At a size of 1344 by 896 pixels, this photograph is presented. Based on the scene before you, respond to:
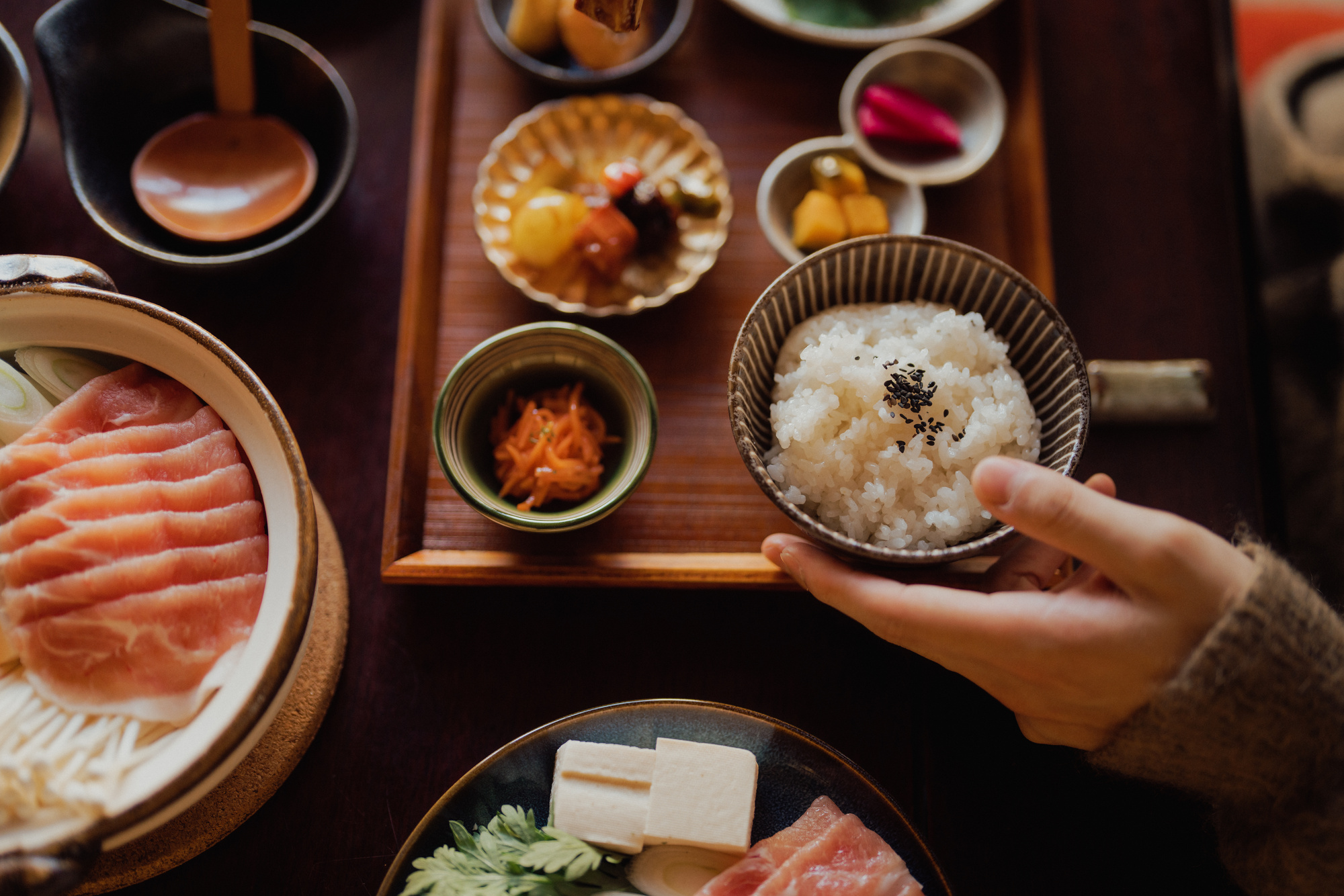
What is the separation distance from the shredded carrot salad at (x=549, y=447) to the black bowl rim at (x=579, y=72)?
0.76 metres

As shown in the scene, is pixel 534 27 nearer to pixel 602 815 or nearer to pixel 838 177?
pixel 838 177

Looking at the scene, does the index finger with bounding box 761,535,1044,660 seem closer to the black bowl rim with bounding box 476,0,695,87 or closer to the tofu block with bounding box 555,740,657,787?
the tofu block with bounding box 555,740,657,787

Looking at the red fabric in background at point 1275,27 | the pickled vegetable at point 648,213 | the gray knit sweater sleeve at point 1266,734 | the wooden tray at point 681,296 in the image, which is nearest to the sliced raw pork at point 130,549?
the wooden tray at point 681,296

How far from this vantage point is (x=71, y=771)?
1170 mm

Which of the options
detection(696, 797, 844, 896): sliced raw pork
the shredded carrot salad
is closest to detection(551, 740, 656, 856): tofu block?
detection(696, 797, 844, 896): sliced raw pork

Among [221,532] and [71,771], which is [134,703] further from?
[221,532]

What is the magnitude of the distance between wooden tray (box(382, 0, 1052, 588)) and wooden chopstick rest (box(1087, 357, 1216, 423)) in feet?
0.84

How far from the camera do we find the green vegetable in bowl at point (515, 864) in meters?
1.33

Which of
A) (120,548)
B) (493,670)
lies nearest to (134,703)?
(120,548)

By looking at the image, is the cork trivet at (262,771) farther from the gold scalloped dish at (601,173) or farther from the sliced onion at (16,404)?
the gold scalloped dish at (601,173)

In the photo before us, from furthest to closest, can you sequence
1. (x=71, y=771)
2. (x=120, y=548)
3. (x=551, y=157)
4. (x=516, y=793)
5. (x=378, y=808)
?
1. (x=551, y=157)
2. (x=378, y=808)
3. (x=516, y=793)
4. (x=120, y=548)
5. (x=71, y=771)

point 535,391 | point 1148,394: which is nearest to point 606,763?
point 535,391

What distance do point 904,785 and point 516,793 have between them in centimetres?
73

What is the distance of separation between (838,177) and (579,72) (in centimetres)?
68
